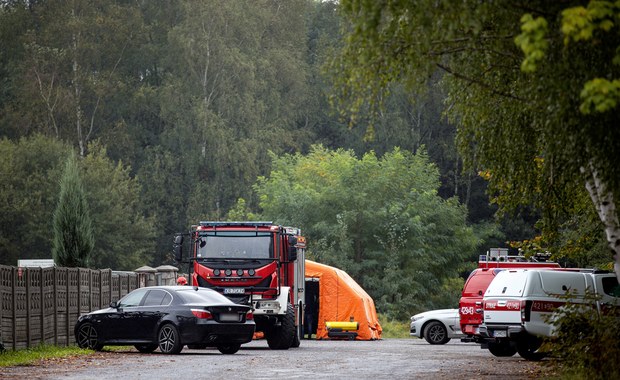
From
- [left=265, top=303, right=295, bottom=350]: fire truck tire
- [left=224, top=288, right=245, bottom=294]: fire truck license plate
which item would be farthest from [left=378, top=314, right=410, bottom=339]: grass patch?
[left=224, top=288, right=245, bottom=294]: fire truck license plate

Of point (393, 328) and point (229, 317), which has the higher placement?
point (229, 317)

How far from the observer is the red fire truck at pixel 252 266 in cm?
3020

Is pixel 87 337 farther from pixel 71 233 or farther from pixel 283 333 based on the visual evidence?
pixel 71 233

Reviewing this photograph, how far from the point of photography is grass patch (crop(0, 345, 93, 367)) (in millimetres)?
22344

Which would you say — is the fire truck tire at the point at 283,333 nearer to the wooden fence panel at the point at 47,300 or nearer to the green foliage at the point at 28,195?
the wooden fence panel at the point at 47,300

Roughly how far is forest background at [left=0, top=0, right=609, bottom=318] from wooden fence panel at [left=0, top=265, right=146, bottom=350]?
75.2 feet

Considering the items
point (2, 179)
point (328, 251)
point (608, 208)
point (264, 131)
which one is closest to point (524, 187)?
point (608, 208)

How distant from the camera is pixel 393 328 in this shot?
48.3 m

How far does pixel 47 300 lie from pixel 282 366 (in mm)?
7079

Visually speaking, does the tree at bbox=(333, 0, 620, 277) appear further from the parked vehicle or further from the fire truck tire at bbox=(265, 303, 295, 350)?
the fire truck tire at bbox=(265, 303, 295, 350)

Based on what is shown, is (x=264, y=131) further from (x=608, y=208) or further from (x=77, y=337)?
(x=608, y=208)

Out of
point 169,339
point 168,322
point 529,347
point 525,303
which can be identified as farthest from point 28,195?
Result: point 525,303

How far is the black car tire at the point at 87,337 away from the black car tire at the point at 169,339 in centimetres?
159

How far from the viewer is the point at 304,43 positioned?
241 ft
